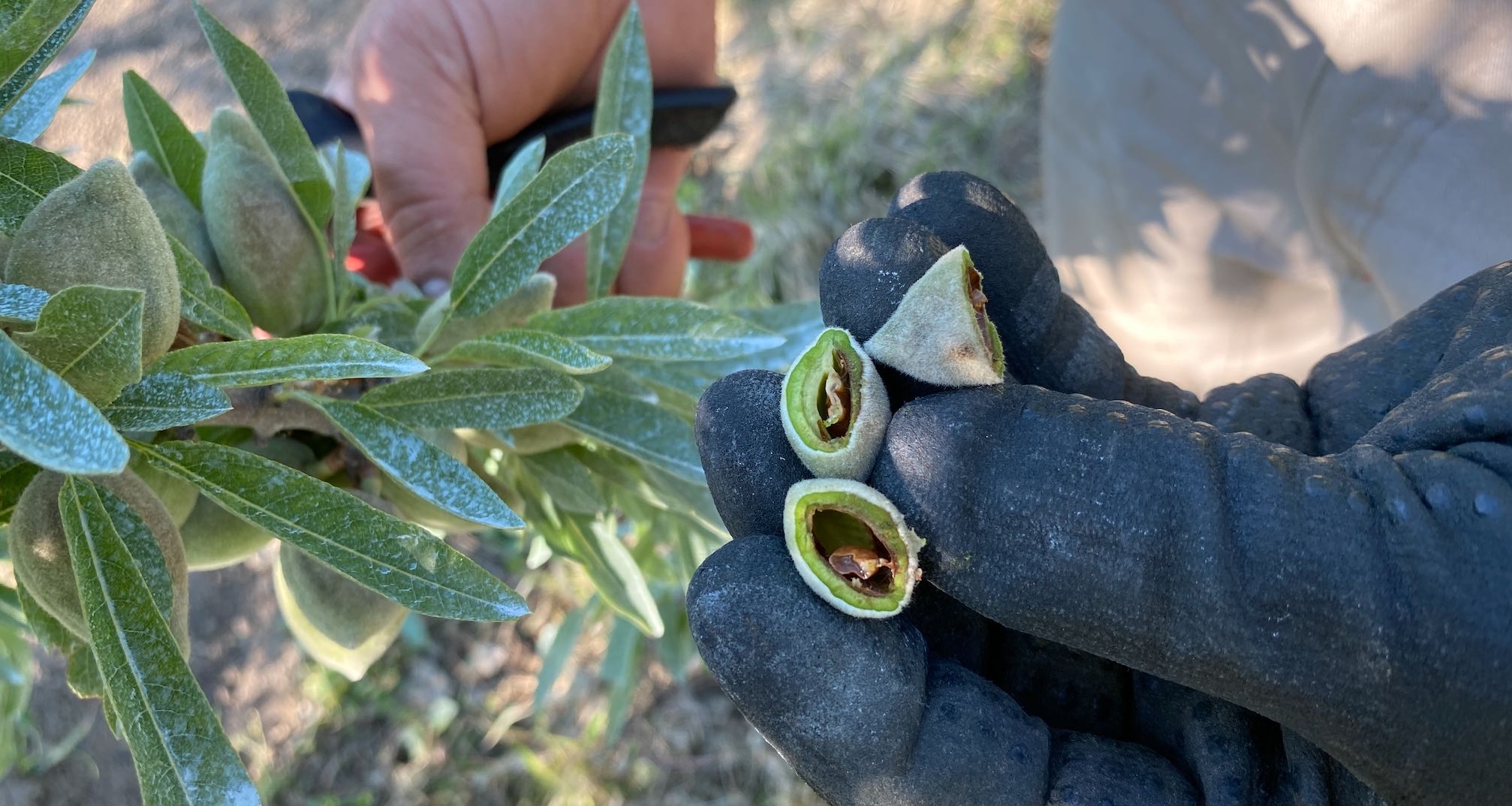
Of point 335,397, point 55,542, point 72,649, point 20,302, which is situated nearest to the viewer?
point 20,302

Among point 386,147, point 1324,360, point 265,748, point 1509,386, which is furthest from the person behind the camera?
point 265,748

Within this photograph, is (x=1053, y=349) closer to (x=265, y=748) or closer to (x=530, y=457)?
(x=530, y=457)

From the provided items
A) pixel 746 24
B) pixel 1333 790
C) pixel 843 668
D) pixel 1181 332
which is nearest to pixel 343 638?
pixel 843 668

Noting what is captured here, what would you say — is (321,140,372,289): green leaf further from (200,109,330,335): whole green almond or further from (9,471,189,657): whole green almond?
(9,471,189,657): whole green almond

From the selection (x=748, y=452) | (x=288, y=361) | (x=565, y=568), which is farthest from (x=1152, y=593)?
(x=565, y=568)

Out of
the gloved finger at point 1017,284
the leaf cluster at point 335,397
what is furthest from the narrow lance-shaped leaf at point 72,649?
the gloved finger at point 1017,284

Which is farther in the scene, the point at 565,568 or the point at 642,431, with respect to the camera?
the point at 565,568

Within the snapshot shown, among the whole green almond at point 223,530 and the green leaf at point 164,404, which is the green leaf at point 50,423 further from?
the whole green almond at point 223,530

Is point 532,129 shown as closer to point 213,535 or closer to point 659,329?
point 659,329
